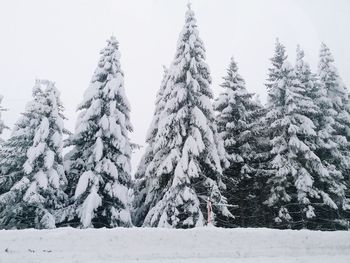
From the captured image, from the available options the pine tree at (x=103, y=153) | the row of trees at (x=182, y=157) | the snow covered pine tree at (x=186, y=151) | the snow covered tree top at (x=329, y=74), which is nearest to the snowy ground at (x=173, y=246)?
the snow covered pine tree at (x=186, y=151)

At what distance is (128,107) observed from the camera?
934 inches

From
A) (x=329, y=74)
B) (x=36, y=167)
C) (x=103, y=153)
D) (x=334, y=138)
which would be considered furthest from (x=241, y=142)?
(x=36, y=167)

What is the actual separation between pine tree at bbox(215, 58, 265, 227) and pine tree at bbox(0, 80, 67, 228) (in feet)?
36.7

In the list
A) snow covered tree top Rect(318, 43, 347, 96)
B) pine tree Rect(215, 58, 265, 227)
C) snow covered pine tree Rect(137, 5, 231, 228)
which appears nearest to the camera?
snow covered pine tree Rect(137, 5, 231, 228)

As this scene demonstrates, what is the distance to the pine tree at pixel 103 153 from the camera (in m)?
21.1

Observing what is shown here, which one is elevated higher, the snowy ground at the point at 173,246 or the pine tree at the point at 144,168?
the pine tree at the point at 144,168

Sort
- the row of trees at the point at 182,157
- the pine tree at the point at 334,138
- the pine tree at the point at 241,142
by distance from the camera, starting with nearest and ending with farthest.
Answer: the row of trees at the point at 182,157 < the pine tree at the point at 334,138 < the pine tree at the point at 241,142

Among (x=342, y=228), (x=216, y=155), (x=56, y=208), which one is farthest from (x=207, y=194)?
(x=342, y=228)

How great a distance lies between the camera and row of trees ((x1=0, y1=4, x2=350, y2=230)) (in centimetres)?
2083

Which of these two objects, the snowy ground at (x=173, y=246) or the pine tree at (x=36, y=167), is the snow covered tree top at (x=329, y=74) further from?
the pine tree at (x=36, y=167)

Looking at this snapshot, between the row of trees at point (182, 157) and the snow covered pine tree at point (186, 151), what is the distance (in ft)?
0.22

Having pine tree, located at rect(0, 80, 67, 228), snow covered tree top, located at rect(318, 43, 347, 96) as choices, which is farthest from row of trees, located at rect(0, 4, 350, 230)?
snow covered tree top, located at rect(318, 43, 347, 96)

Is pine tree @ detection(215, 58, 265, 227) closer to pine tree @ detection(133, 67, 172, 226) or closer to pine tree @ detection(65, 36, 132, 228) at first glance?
pine tree @ detection(133, 67, 172, 226)

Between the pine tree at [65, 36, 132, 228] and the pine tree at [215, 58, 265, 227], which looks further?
the pine tree at [215, 58, 265, 227]
